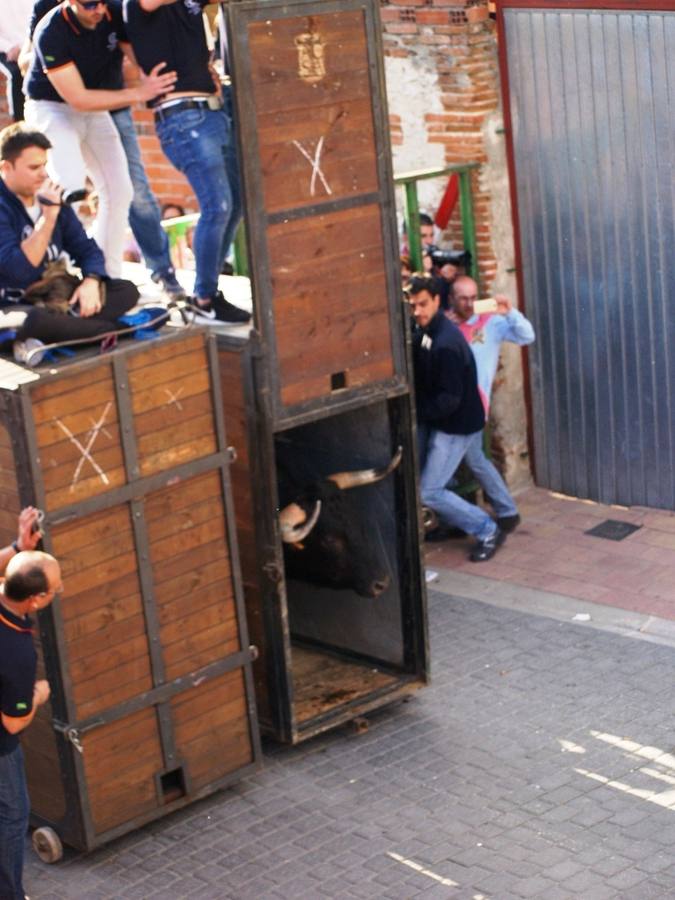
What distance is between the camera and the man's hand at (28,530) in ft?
24.9

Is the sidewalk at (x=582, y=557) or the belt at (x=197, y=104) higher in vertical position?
the belt at (x=197, y=104)

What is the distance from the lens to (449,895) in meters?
7.61

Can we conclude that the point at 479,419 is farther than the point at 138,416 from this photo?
Yes

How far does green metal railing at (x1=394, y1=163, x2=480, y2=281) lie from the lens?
11.9m

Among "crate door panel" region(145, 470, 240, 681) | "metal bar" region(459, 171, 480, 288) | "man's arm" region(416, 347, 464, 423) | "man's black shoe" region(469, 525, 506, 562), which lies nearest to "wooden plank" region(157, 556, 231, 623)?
"crate door panel" region(145, 470, 240, 681)

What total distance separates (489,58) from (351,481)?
4.28m

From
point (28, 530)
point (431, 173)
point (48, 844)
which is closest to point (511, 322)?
point (431, 173)

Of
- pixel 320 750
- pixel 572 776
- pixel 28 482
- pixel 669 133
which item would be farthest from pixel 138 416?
pixel 669 133

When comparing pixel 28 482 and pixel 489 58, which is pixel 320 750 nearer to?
pixel 28 482

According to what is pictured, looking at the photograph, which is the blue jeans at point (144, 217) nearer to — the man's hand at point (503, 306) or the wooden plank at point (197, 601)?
the wooden plank at point (197, 601)

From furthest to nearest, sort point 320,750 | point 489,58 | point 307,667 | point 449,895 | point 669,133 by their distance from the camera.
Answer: point 489,58 < point 669,133 < point 307,667 < point 320,750 < point 449,895

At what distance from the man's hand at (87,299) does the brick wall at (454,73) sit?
15.5 feet

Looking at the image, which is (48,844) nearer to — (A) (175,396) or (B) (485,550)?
(A) (175,396)

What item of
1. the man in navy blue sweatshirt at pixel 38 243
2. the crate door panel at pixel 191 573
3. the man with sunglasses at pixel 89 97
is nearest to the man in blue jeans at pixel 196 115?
the man with sunglasses at pixel 89 97
